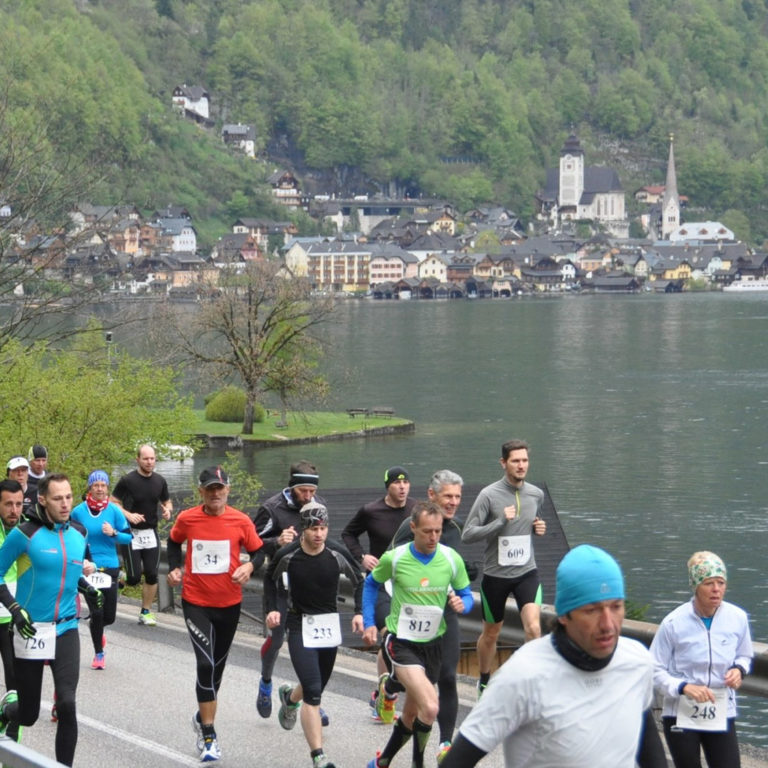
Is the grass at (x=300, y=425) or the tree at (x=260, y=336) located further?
the tree at (x=260, y=336)

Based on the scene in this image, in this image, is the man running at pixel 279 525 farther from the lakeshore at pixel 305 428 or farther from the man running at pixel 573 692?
the lakeshore at pixel 305 428

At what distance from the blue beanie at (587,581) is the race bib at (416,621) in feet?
14.9

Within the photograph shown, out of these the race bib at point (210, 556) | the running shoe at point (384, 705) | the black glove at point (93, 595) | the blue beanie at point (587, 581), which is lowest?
the running shoe at point (384, 705)

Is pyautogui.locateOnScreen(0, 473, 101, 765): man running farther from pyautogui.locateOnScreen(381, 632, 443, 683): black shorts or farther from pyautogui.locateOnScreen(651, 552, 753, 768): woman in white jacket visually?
pyautogui.locateOnScreen(651, 552, 753, 768): woman in white jacket

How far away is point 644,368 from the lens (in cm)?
9788

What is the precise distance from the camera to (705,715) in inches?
328

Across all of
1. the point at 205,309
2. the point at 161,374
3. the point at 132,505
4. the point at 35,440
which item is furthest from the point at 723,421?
the point at 132,505

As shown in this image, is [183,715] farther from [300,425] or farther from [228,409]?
[228,409]

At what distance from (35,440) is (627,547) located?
54.9ft

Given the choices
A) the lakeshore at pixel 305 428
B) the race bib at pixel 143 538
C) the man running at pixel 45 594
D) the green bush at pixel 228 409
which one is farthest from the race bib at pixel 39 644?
the green bush at pixel 228 409

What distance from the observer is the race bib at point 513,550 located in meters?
11.7

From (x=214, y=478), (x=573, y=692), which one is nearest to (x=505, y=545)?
(x=214, y=478)

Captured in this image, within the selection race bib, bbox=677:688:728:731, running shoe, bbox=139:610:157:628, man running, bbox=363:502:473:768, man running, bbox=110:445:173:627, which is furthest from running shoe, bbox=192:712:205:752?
running shoe, bbox=139:610:157:628

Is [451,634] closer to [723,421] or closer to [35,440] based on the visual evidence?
[35,440]
